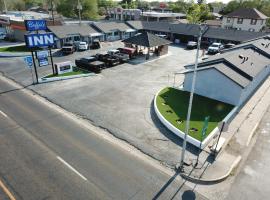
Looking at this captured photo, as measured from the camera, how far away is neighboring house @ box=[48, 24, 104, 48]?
51606 mm

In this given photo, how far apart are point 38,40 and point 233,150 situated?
27796 millimetres

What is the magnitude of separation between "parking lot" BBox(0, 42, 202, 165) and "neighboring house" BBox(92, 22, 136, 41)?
18761 millimetres

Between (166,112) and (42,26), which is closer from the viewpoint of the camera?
(166,112)

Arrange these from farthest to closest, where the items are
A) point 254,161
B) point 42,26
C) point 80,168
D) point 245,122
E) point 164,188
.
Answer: point 42,26
point 245,122
point 254,161
point 80,168
point 164,188

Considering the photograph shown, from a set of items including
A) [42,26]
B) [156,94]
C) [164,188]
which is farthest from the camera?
[42,26]

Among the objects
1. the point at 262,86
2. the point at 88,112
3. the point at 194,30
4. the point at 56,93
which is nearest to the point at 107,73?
the point at 56,93

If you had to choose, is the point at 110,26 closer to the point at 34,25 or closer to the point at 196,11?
the point at 34,25

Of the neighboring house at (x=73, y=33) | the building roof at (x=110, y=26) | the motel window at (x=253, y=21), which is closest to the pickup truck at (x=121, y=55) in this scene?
the neighboring house at (x=73, y=33)

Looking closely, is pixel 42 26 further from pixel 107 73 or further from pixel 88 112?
pixel 88 112

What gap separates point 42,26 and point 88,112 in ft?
57.1

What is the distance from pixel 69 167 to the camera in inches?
636

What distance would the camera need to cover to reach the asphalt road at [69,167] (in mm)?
14211

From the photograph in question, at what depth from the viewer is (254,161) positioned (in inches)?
710

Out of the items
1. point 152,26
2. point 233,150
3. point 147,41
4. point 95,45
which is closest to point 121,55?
point 147,41
